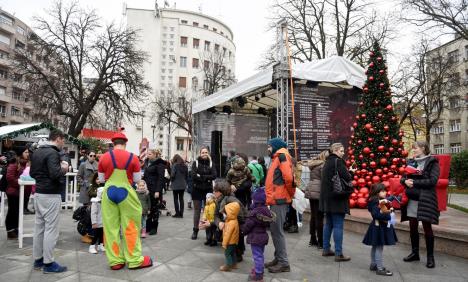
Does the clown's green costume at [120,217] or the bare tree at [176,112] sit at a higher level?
the bare tree at [176,112]

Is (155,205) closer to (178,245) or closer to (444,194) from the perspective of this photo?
(178,245)

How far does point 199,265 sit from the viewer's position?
16.8 feet

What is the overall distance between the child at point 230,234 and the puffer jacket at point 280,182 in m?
0.51

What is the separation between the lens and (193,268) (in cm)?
496

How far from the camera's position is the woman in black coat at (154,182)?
7391 millimetres

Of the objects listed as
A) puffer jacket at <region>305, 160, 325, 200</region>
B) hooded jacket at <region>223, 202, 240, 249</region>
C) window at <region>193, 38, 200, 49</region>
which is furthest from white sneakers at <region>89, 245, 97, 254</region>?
window at <region>193, 38, 200, 49</region>

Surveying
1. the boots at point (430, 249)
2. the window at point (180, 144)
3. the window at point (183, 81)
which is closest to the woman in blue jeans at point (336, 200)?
the boots at point (430, 249)

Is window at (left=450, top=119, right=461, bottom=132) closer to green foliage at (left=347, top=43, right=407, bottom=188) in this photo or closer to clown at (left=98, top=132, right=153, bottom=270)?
green foliage at (left=347, top=43, right=407, bottom=188)

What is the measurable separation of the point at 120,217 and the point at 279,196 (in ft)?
7.25

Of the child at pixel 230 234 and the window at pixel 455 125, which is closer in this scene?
the child at pixel 230 234

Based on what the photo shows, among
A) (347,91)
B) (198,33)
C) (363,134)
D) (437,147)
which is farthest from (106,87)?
(437,147)

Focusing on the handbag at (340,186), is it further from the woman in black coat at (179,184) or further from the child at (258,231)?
the woman in black coat at (179,184)

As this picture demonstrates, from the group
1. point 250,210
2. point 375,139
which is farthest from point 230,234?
point 375,139

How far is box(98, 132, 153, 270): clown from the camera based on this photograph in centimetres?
475
